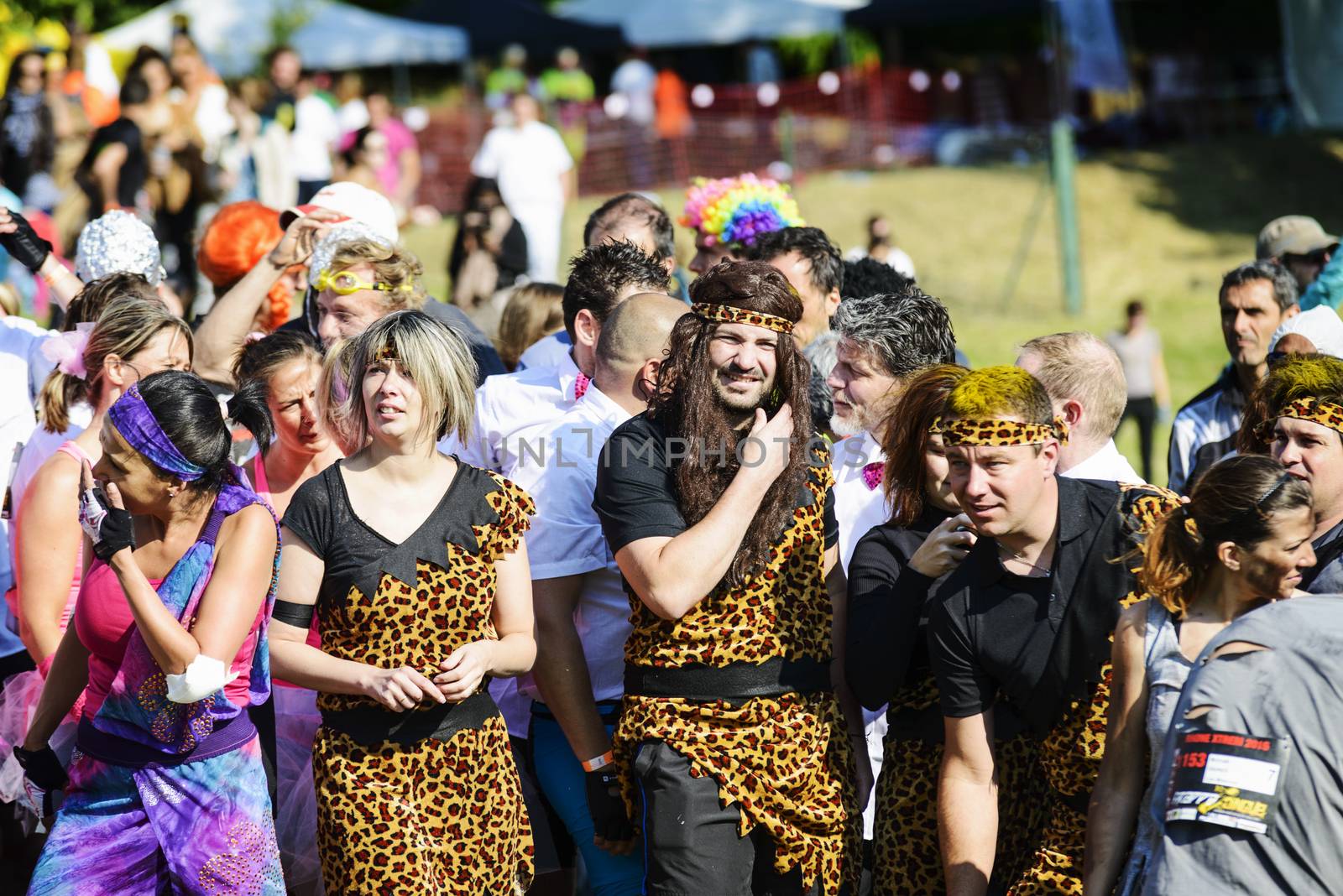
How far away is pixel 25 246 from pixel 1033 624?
13.1ft

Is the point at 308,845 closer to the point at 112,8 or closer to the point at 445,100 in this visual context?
the point at 445,100

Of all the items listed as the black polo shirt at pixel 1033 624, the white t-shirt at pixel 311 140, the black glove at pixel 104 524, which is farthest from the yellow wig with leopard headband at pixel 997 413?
the white t-shirt at pixel 311 140

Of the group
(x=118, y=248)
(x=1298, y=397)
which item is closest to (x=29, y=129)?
(x=118, y=248)

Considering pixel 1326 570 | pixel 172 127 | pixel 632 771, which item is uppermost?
pixel 172 127

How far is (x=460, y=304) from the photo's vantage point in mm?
8586

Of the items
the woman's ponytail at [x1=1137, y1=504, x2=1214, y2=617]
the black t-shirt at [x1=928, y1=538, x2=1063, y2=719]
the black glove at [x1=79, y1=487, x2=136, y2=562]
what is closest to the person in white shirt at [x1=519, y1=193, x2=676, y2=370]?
the black glove at [x1=79, y1=487, x2=136, y2=562]

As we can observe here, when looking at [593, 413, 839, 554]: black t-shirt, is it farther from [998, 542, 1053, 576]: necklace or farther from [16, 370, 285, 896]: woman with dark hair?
[16, 370, 285, 896]: woman with dark hair

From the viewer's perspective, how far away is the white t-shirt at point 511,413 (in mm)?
4391

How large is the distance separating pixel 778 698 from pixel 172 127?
401 inches

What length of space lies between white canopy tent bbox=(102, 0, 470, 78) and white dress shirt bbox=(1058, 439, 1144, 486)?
22.1 meters

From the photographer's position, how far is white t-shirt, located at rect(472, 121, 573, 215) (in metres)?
12.5

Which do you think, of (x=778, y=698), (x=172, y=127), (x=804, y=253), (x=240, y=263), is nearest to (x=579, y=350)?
(x=804, y=253)

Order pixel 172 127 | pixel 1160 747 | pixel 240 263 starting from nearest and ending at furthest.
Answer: pixel 1160 747
pixel 240 263
pixel 172 127

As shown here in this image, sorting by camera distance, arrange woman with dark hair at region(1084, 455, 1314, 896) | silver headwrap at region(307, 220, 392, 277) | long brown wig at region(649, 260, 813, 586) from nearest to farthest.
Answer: woman with dark hair at region(1084, 455, 1314, 896), long brown wig at region(649, 260, 813, 586), silver headwrap at region(307, 220, 392, 277)
